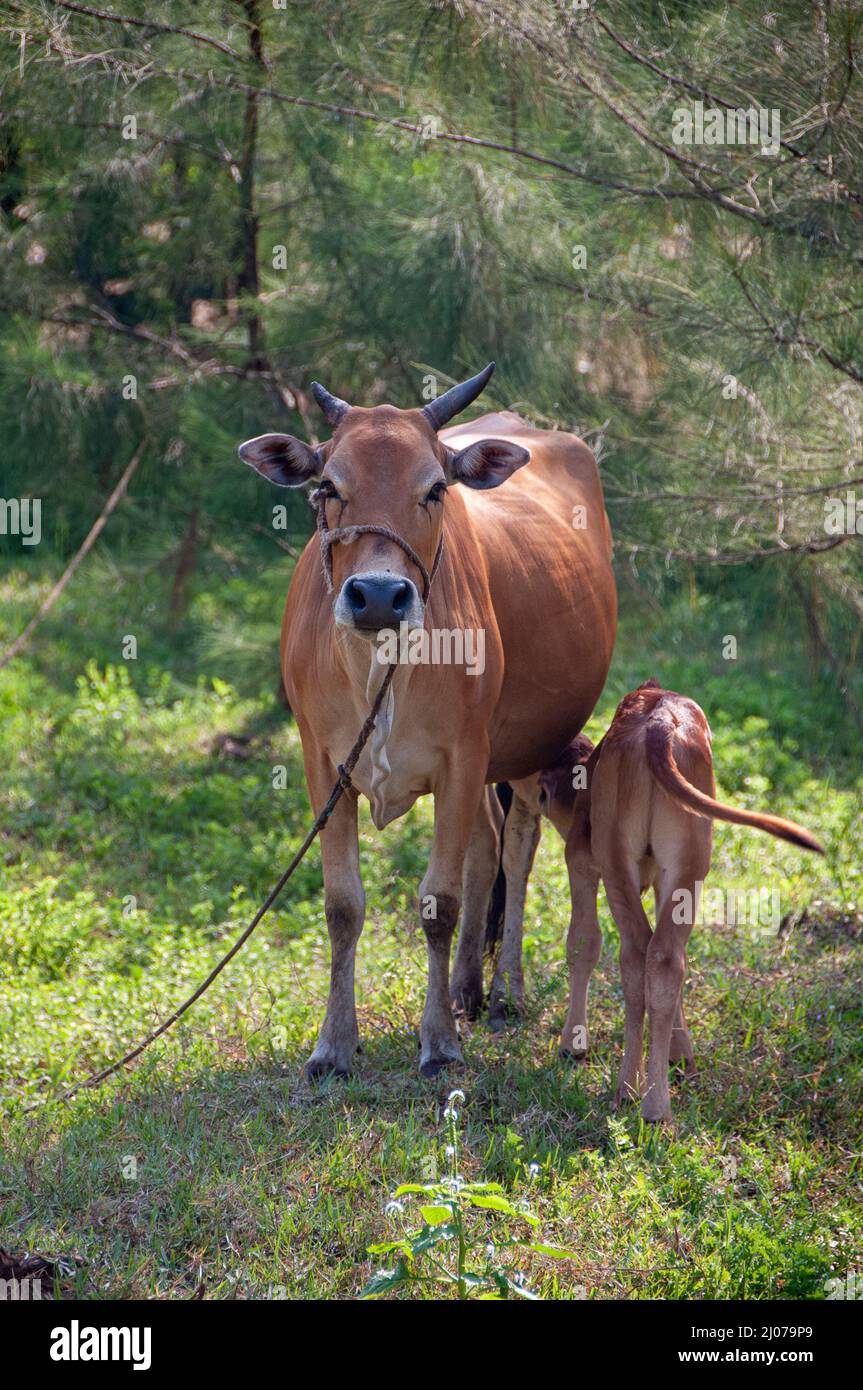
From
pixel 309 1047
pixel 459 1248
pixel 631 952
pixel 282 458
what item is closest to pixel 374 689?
pixel 282 458

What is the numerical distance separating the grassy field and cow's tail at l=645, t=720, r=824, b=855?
0.93m

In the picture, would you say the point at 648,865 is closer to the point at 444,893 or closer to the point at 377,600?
the point at 444,893

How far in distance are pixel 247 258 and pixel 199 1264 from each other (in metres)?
6.75

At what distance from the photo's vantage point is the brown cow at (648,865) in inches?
171

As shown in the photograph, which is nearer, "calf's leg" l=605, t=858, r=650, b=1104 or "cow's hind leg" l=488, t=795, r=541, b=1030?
"calf's leg" l=605, t=858, r=650, b=1104

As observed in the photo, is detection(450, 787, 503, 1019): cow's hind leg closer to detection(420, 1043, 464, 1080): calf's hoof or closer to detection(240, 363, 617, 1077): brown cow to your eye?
detection(240, 363, 617, 1077): brown cow

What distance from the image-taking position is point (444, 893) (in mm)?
4812

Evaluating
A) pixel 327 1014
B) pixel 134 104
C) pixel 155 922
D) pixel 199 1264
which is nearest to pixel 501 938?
pixel 327 1014

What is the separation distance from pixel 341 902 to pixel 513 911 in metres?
0.87

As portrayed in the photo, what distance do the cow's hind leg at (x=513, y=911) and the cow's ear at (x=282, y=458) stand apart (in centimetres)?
173

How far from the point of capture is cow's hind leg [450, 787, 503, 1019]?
5.44 meters

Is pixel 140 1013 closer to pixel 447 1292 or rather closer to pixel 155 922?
pixel 155 922

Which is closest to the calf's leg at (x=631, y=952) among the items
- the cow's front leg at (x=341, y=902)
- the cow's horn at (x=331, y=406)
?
the cow's front leg at (x=341, y=902)

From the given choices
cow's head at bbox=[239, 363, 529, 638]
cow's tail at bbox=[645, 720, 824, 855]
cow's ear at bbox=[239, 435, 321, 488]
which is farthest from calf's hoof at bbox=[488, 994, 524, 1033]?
cow's ear at bbox=[239, 435, 321, 488]
